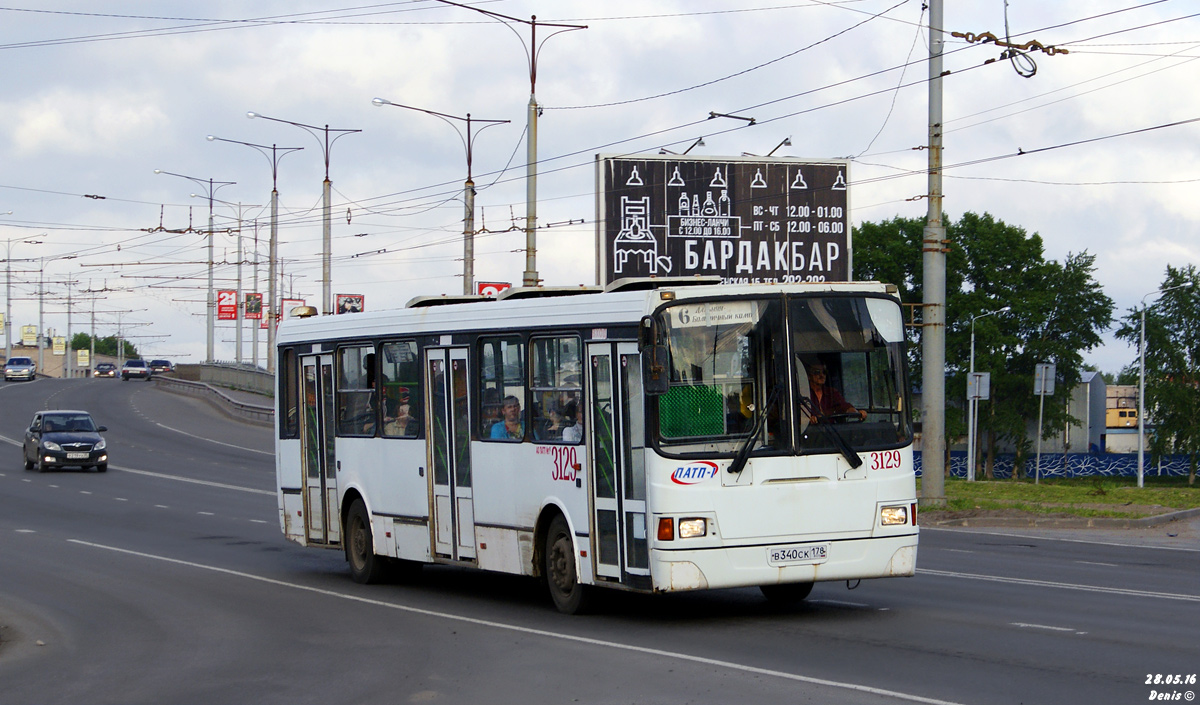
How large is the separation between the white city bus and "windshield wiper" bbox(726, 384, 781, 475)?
0.01m

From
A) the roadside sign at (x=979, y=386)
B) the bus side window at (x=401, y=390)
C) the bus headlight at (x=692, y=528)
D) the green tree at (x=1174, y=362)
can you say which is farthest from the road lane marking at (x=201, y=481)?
the green tree at (x=1174, y=362)

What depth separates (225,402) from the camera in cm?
6756

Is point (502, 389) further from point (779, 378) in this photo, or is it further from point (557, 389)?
point (779, 378)

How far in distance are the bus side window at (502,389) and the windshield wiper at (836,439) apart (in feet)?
9.13

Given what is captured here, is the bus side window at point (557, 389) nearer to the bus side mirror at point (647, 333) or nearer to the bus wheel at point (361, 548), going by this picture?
the bus side mirror at point (647, 333)

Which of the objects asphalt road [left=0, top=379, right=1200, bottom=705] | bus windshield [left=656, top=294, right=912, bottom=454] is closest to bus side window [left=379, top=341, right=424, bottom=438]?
asphalt road [left=0, top=379, right=1200, bottom=705]

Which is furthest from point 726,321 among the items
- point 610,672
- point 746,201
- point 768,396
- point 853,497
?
point 746,201

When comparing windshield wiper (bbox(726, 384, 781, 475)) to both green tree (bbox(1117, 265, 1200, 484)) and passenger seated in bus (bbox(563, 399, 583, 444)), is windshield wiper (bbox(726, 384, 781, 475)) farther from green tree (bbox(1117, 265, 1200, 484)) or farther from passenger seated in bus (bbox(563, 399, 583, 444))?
green tree (bbox(1117, 265, 1200, 484))

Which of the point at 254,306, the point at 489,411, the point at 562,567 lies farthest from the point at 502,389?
the point at 254,306

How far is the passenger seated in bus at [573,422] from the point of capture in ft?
40.1

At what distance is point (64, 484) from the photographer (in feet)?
115

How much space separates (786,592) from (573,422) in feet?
7.89

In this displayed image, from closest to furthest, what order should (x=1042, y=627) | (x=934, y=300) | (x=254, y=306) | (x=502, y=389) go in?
(x=1042, y=627)
(x=502, y=389)
(x=934, y=300)
(x=254, y=306)

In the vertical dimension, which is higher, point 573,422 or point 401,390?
point 401,390
